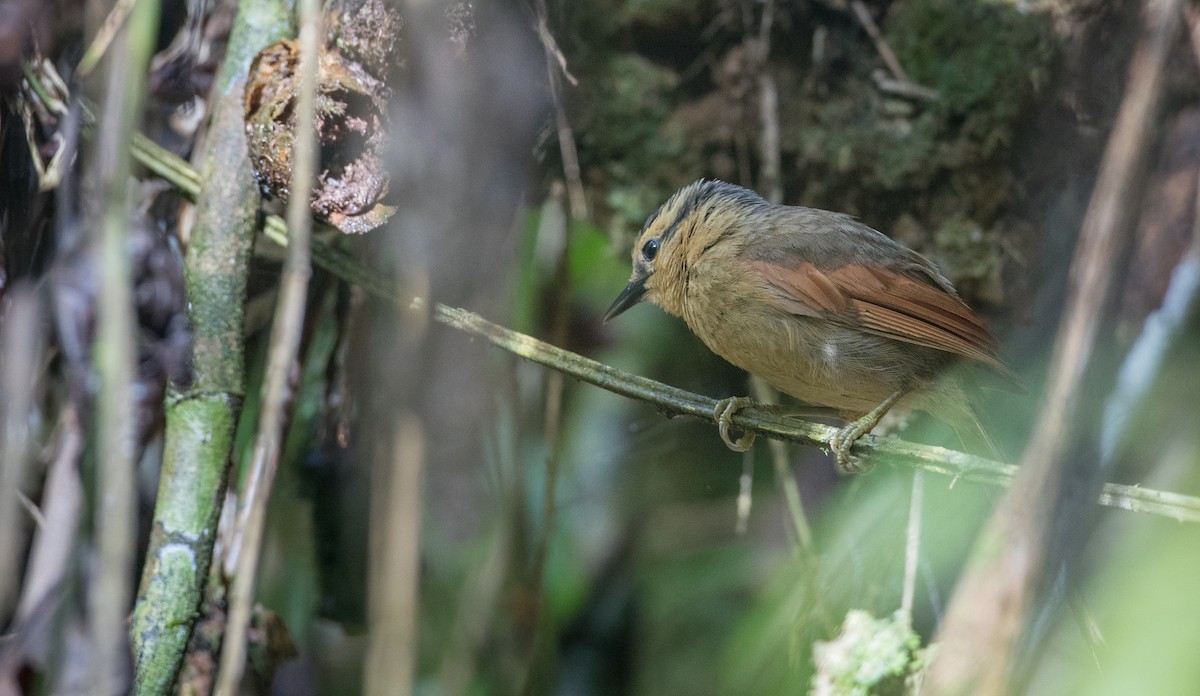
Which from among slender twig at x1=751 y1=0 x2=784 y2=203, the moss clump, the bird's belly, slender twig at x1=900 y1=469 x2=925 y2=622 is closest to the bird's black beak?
the bird's belly

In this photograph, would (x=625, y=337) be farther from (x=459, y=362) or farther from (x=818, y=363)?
(x=818, y=363)

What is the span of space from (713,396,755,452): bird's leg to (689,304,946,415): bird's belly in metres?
0.13

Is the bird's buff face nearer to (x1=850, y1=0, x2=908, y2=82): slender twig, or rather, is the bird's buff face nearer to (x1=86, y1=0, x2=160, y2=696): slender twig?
(x1=850, y1=0, x2=908, y2=82): slender twig

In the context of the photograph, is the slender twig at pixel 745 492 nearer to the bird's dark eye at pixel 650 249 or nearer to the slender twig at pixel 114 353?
the bird's dark eye at pixel 650 249

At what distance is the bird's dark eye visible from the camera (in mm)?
2592

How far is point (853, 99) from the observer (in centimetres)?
301

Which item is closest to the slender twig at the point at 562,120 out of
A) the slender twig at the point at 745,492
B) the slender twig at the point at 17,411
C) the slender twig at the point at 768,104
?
the slender twig at the point at 768,104

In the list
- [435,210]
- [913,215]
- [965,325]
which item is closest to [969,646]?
[965,325]

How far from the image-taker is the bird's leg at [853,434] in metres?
2.13

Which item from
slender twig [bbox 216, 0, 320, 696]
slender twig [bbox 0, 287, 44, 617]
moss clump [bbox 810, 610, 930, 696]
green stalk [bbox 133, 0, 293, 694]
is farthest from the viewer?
moss clump [bbox 810, 610, 930, 696]

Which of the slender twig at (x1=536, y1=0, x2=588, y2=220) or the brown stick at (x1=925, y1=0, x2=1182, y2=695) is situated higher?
the slender twig at (x1=536, y1=0, x2=588, y2=220)

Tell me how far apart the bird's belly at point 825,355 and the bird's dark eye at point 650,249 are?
309 millimetres

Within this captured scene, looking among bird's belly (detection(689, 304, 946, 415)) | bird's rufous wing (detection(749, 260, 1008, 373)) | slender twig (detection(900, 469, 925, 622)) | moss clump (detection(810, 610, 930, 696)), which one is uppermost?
bird's rufous wing (detection(749, 260, 1008, 373))

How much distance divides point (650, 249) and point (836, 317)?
1.81 feet
